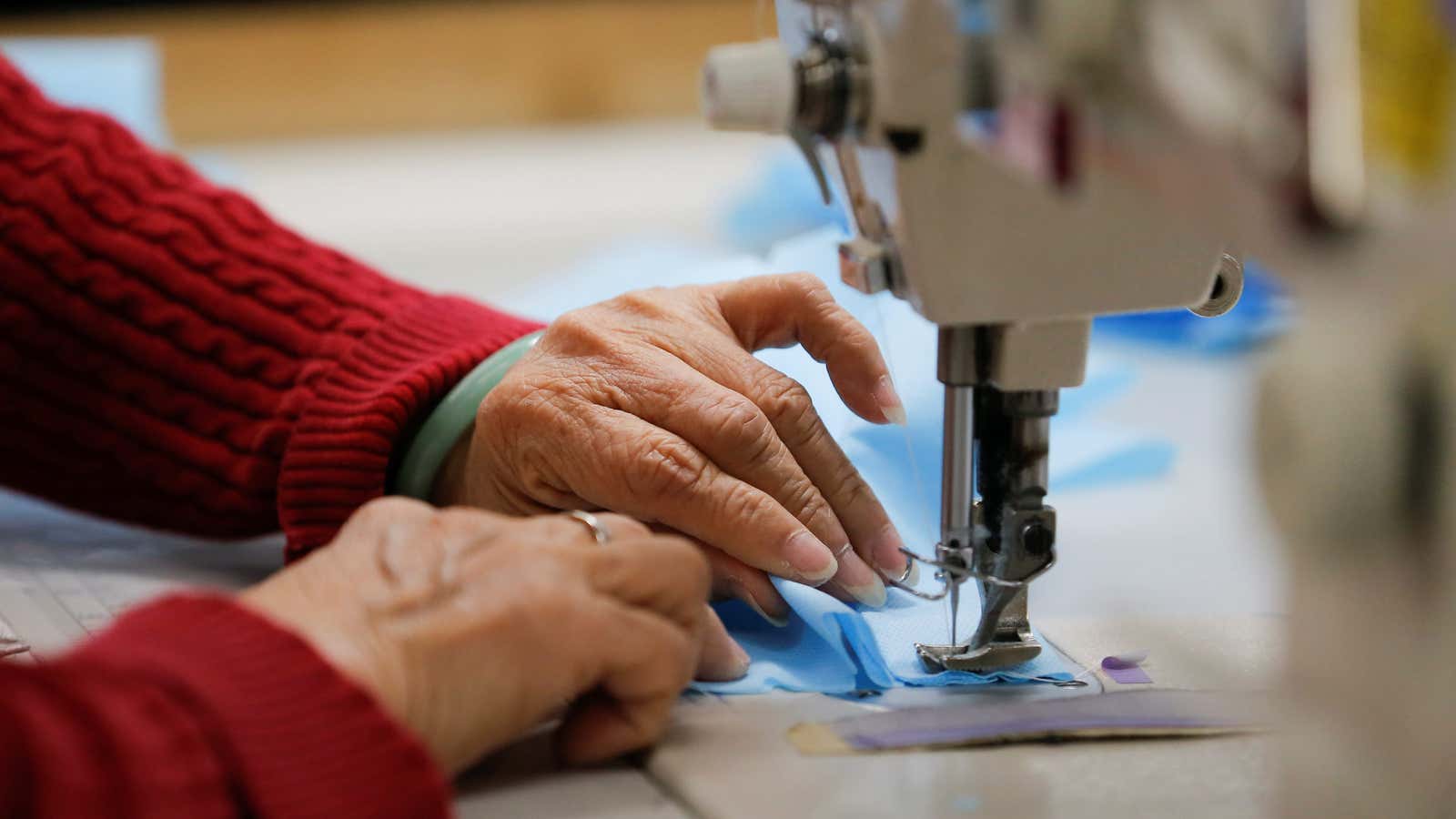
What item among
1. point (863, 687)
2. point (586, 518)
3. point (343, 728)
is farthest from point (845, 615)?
point (343, 728)

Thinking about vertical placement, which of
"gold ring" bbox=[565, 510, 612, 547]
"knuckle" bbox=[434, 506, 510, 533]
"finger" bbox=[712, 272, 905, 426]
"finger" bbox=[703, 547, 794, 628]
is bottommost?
"finger" bbox=[703, 547, 794, 628]

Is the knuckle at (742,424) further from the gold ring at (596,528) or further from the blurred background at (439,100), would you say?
the blurred background at (439,100)

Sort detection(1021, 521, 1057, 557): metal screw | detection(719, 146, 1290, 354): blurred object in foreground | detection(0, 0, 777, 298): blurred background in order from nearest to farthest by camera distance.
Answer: detection(1021, 521, 1057, 557): metal screw
detection(719, 146, 1290, 354): blurred object in foreground
detection(0, 0, 777, 298): blurred background

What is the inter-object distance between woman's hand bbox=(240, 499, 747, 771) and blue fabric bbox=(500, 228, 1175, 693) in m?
0.08

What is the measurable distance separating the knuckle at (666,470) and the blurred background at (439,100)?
1.82 meters

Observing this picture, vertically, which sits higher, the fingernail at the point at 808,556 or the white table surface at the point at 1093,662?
the fingernail at the point at 808,556

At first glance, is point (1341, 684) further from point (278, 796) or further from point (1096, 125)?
point (278, 796)

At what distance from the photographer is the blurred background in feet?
9.04

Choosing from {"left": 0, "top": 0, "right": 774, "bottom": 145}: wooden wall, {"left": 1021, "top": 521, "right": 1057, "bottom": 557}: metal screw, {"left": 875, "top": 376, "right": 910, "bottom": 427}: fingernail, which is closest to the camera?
{"left": 1021, "top": 521, "right": 1057, "bottom": 557}: metal screw

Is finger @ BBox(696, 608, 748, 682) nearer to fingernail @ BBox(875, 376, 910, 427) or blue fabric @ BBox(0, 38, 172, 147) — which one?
fingernail @ BBox(875, 376, 910, 427)

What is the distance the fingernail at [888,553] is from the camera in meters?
0.71

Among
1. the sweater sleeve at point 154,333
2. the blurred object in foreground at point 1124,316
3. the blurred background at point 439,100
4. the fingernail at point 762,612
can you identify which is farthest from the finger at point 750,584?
the blurred background at point 439,100

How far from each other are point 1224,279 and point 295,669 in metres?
0.42

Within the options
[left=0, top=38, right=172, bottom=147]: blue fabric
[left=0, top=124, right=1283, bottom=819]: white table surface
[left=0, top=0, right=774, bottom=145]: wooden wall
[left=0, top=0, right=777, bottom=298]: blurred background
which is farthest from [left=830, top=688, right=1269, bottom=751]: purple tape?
[left=0, top=0, right=774, bottom=145]: wooden wall
